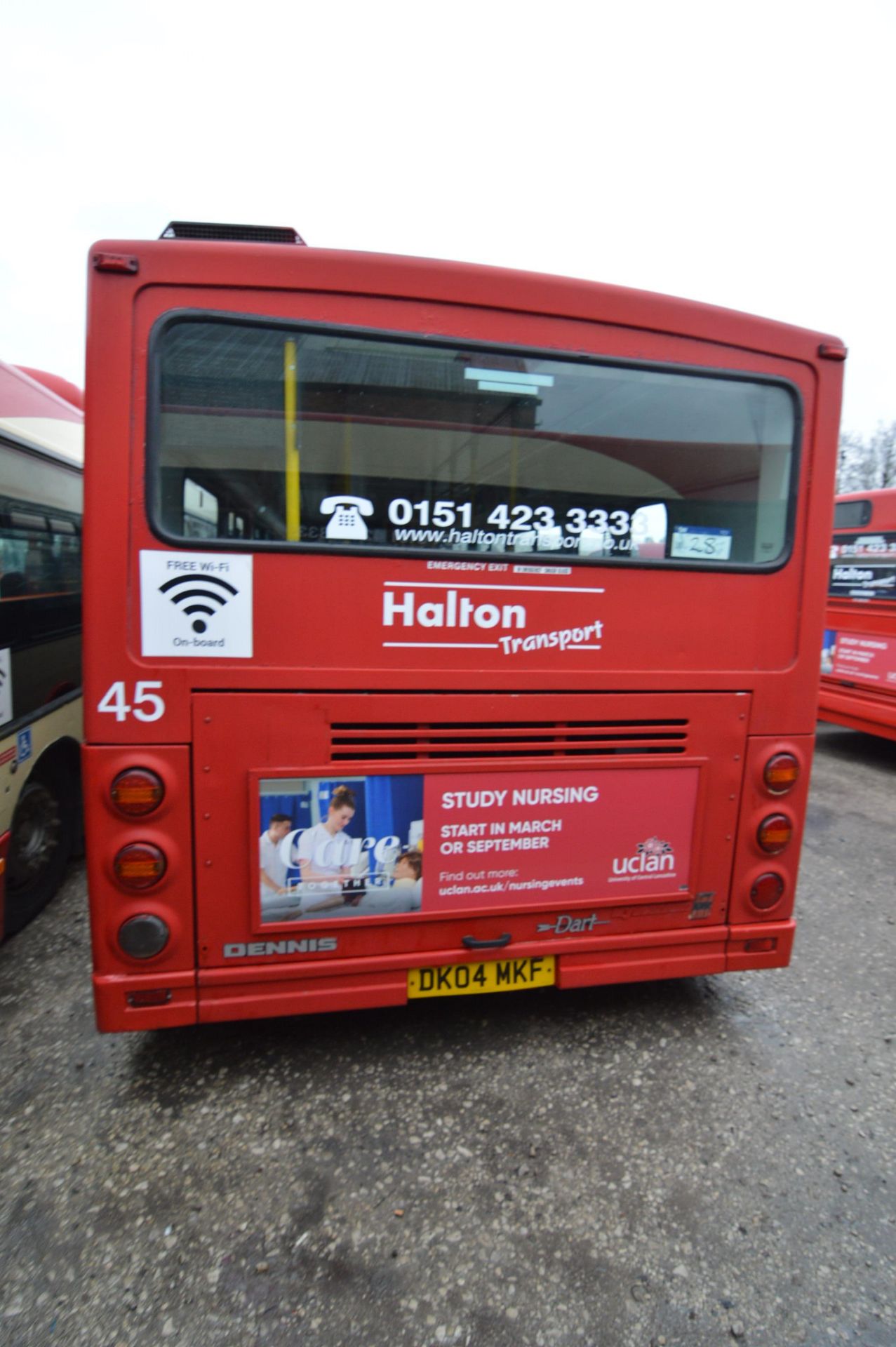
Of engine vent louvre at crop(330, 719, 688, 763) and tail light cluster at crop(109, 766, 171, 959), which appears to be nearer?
tail light cluster at crop(109, 766, 171, 959)

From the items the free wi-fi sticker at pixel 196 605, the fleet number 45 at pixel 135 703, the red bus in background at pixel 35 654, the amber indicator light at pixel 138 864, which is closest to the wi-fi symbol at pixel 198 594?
the free wi-fi sticker at pixel 196 605

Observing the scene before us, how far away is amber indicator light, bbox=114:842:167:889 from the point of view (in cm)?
247

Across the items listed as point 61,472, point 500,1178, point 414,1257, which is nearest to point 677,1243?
point 500,1178

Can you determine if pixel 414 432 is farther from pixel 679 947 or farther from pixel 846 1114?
pixel 846 1114

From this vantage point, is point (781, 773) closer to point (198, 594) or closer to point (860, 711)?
point (198, 594)

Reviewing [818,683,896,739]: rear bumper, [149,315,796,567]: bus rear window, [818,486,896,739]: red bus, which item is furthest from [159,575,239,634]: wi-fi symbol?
[818,486,896,739]: red bus

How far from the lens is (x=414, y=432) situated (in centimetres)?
251

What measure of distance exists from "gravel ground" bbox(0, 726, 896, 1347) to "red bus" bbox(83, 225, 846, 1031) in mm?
374

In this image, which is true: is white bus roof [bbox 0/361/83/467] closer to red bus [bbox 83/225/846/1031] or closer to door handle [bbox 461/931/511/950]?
red bus [bbox 83/225/846/1031]

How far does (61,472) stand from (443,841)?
3811 mm

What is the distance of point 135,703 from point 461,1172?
1.88 m

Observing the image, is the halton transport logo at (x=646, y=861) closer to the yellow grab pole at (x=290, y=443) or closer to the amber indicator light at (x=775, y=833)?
the amber indicator light at (x=775, y=833)

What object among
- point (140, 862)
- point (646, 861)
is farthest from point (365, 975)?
point (646, 861)

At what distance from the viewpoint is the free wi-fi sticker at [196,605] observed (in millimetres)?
2363
